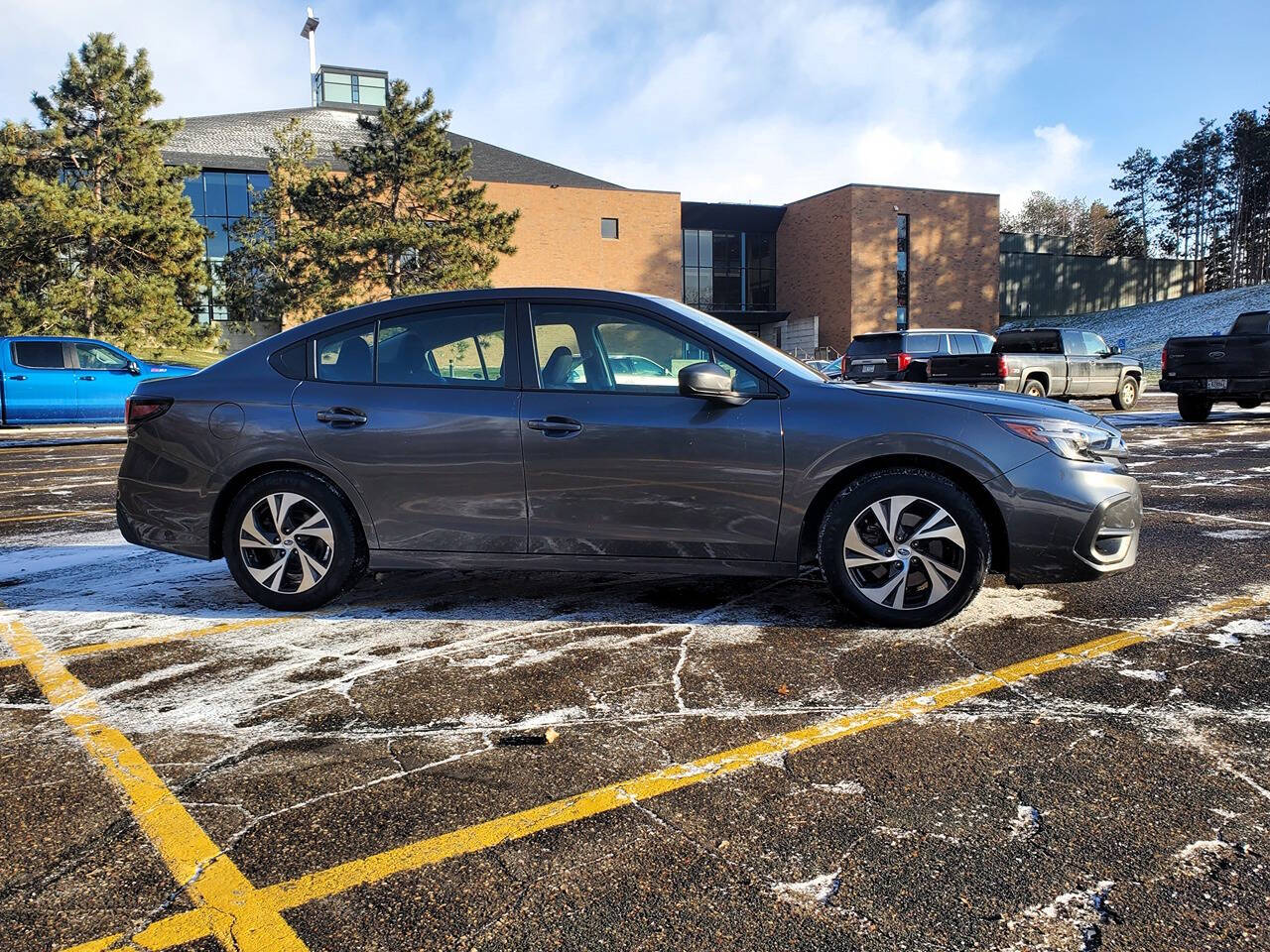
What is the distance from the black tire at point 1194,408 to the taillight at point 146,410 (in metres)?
16.3

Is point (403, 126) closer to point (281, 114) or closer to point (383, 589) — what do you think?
point (281, 114)

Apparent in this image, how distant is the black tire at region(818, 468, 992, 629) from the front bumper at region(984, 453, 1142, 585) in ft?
0.45

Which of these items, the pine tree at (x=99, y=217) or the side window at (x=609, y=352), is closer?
the side window at (x=609, y=352)

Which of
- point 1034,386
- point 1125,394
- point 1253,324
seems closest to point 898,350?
point 1034,386

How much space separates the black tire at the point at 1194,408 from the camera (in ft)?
52.0

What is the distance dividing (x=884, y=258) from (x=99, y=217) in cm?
4205

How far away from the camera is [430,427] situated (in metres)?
4.41

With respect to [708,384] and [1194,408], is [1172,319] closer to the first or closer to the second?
[1194,408]

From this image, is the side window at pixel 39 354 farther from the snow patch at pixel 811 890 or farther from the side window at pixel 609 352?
the snow patch at pixel 811 890

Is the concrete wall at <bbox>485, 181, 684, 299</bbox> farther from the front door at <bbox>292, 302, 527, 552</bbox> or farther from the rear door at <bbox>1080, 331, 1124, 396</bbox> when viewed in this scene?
the front door at <bbox>292, 302, 527, 552</bbox>

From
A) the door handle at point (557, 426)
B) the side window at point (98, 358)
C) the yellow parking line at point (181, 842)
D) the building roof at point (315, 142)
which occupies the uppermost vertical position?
the building roof at point (315, 142)

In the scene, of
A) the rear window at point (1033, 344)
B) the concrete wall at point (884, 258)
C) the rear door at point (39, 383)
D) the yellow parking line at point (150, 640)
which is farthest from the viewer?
the concrete wall at point (884, 258)

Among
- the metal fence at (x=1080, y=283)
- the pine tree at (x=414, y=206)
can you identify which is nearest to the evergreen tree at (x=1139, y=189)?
the metal fence at (x=1080, y=283)

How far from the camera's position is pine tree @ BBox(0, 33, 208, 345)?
27281mm
